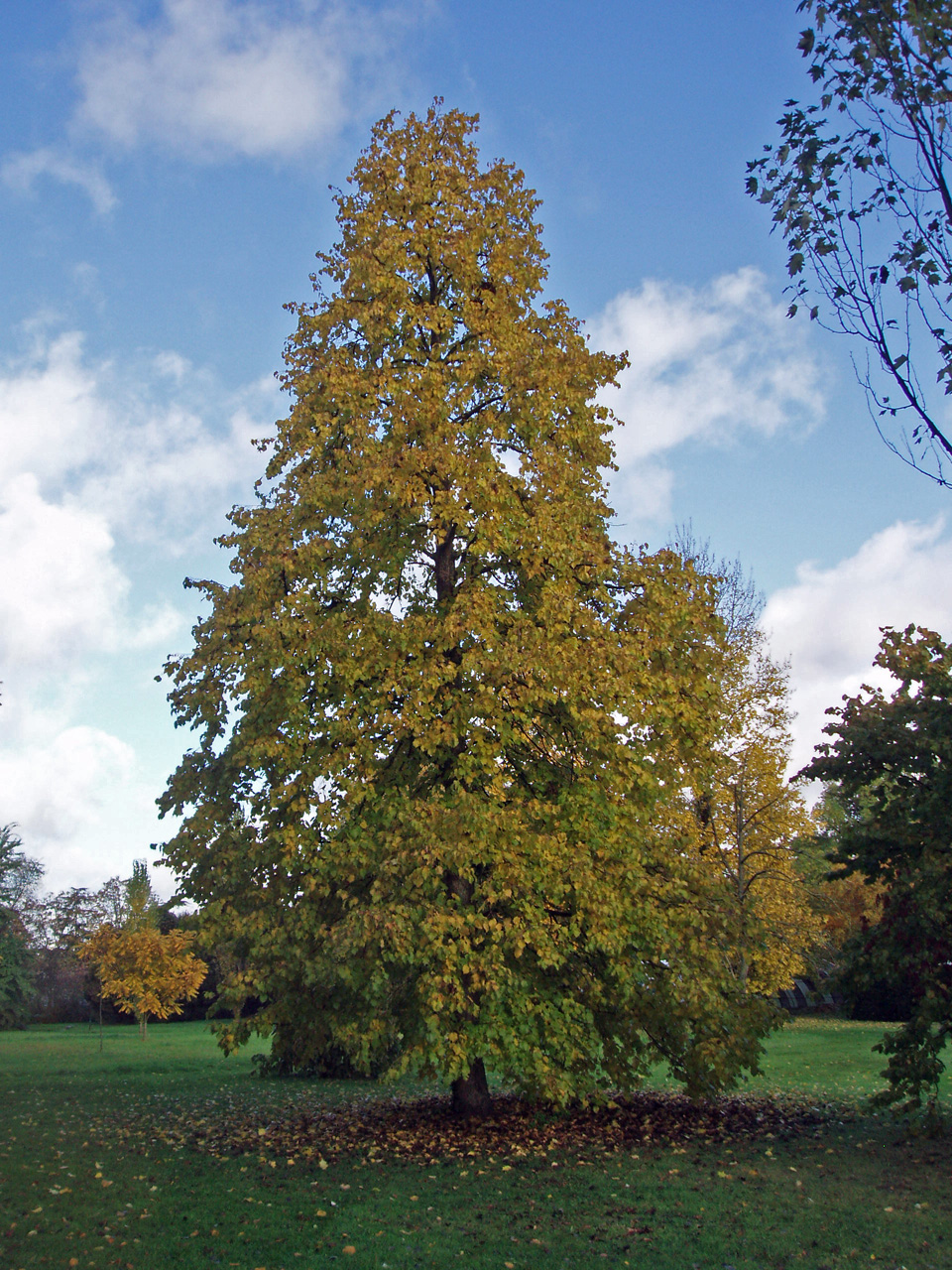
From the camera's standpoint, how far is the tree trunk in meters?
11.4

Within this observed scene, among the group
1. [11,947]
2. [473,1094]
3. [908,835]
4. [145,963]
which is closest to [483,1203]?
[473,1094]

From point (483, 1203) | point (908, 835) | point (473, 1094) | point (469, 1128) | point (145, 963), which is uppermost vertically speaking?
point (908, 835)

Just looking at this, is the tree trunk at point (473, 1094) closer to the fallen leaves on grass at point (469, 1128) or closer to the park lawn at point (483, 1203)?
the fallen leaves on grass at point (469, 1128)

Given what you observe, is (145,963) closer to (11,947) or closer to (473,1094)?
(11,947)

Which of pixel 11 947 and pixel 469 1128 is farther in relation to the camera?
pixel 11 947

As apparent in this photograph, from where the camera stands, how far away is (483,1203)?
7867 millimetres

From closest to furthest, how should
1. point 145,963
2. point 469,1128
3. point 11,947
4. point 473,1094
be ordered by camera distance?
point 469,1128 < point 473,1094 < point 145,963 < point 11,947

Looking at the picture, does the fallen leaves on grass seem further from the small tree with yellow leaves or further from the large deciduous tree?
the small tree with yellow leaves

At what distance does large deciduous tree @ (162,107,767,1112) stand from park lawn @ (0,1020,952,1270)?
39.1 inches

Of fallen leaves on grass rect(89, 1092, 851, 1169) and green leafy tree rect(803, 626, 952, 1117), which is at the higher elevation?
green leafy tree rect(803, 626, 952, 1117)

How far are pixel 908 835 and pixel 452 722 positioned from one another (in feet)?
16.2

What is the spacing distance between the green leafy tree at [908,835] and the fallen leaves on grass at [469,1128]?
8.26 feet

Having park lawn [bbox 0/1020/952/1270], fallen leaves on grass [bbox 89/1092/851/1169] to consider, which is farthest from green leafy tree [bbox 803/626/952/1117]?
fallen leaves on grass [bbox 89/1092/851/1169]

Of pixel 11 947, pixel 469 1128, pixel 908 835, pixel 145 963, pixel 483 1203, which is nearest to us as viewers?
pixel 483 1203
